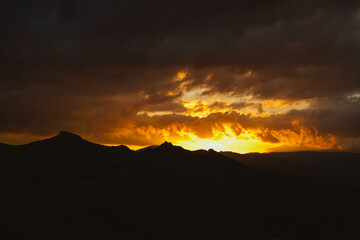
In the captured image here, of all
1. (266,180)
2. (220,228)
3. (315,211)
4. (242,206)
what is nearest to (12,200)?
(220,228)

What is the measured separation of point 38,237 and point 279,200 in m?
114

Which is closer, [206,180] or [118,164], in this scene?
[206,180]

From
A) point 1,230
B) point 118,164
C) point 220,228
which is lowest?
point 220,228

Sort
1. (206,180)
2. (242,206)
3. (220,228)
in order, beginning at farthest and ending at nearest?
(206,180)
(242,206)
(220,228)

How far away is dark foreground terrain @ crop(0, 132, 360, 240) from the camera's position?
275ft

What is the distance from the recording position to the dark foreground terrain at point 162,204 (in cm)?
8369

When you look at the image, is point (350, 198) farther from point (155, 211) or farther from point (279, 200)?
point (155, 211)

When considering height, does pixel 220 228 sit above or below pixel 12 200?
below

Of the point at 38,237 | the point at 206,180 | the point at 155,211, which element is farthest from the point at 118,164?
the point at 38,237

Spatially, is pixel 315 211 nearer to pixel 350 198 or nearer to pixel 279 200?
pixel 279 200

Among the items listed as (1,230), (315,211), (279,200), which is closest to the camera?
(1,230)

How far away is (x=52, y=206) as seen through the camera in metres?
89.8

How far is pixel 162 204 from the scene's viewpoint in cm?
14675

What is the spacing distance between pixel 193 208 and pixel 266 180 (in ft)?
237
